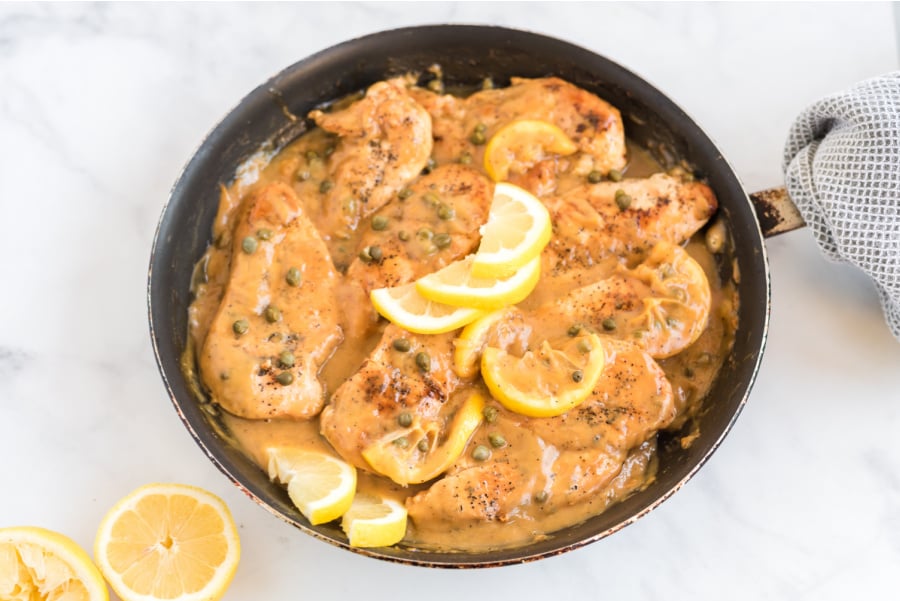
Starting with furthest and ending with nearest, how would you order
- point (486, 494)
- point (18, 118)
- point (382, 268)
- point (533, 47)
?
point (18, 118)
point (533, 47)
point (382, 268)
point (486, 494)

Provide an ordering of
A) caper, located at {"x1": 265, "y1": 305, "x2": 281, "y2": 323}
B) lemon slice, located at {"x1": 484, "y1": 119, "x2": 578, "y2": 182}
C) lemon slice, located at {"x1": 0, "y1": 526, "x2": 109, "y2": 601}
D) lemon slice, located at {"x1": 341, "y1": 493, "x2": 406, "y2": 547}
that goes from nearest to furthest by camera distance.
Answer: lemon slice, located at {"x1": 341, "y1": 493, "x2": 406, "y2": 547} < lemon slice, located at {"x1": 0, "y1": 526, "x2": 109, "y2": 601} < caper, located at {"x1": 265, "y1": 305, "x2": 281, "y2": 323} < lemon slice, located at {"x1": 484, "y1": 119, "x2": 578, "y2": 182}

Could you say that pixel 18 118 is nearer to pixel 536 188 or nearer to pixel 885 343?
pixel 536 188

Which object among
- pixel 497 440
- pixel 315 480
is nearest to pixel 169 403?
pixel 315 480

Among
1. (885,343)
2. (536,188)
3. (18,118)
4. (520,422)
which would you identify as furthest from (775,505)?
(18,118)

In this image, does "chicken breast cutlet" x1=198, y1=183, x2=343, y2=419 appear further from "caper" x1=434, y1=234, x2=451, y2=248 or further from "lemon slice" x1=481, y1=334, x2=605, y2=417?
"lemon slice" x1=481, y1=334, x2=605, y2=417

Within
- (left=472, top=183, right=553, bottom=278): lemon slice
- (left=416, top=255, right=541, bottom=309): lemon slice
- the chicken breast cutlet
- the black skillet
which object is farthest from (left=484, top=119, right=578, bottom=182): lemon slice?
the chicken breast cutlet
